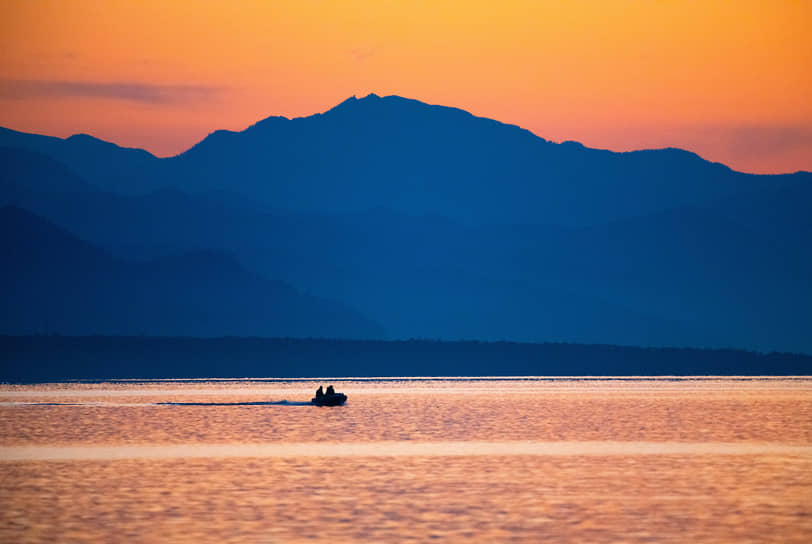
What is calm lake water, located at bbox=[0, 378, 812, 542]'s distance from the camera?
2336cm

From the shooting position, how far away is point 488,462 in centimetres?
3641

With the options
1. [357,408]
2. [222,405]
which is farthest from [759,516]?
[222,405]

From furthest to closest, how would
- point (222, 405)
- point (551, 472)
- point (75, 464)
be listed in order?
point (222, 405) < point (75, 464) < point (551, 472)

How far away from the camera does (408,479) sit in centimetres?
3167

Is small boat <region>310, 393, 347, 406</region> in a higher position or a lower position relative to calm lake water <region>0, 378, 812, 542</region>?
higher

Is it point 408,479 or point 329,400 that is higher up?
point 329,400

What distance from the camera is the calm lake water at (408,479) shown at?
23.4 metres

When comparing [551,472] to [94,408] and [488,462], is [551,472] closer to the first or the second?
[488,462]

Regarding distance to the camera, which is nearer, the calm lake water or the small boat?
the calm lake water

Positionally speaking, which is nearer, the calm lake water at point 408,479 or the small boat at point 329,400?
the calm lake water at point 408,479

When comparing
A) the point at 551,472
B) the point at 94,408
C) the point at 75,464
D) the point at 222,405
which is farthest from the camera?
the point at 222,405

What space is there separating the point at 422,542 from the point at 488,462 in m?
14.7

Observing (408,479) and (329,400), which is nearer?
(408,479)

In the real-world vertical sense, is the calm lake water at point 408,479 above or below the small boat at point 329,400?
below
